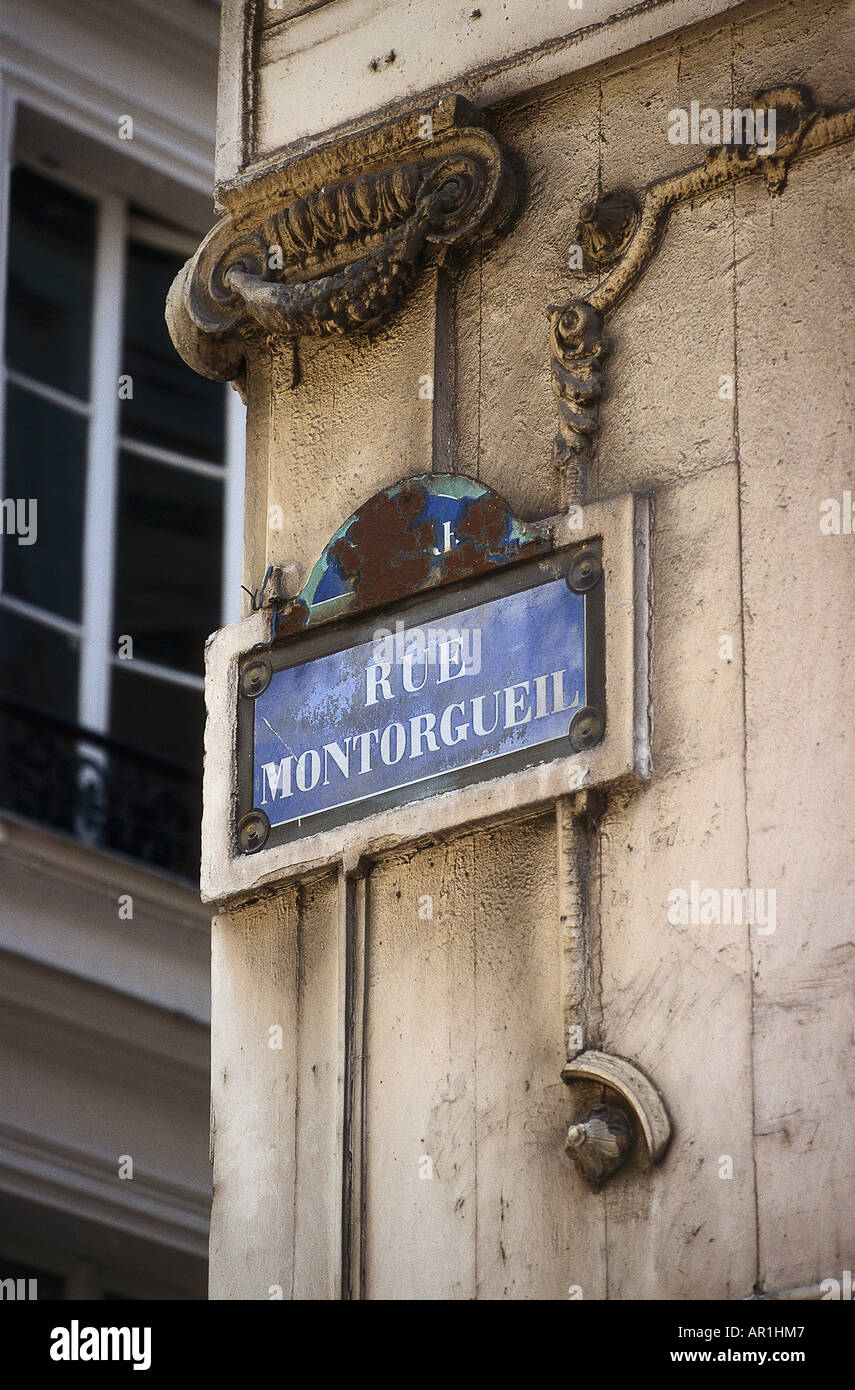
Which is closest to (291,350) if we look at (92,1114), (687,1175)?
(687,1175)

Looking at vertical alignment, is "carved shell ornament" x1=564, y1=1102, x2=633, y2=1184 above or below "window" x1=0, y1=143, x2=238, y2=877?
below

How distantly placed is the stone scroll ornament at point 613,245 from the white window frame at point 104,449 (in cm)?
622

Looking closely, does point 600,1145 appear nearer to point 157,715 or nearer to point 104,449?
point 157,715

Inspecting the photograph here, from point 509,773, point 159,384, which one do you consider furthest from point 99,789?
point 509,773

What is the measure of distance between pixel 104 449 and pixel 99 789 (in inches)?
73.0

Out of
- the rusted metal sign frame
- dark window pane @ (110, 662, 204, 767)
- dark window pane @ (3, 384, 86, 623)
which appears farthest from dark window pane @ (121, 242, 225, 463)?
the rusted metal sign frame

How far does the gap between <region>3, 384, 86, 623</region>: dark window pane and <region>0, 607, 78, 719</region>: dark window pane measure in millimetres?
160

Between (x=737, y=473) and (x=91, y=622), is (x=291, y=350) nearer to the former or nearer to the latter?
(x=737, y=473)

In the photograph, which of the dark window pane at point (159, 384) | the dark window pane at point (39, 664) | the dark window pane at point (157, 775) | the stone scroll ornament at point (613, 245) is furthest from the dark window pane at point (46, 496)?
the stone scroll ornament at point (613, 245)

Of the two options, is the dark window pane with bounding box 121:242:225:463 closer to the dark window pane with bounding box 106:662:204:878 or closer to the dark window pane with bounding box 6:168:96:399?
the dark window pane with bounding box 6:168:96:399

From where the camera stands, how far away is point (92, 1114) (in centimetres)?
1171

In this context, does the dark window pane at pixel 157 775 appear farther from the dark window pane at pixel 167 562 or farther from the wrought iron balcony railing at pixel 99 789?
the dark window pane at pixel 167 562

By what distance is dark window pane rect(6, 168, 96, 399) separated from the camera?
1328 cm

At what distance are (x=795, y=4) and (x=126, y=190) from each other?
7.61 meters
